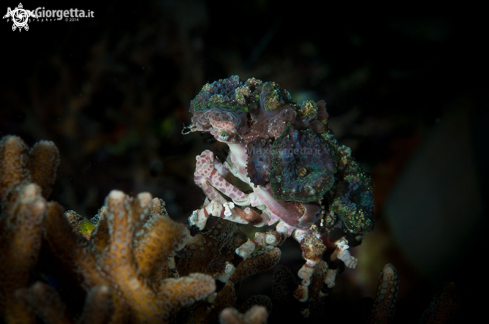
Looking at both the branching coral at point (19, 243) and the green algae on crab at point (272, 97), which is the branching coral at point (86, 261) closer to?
the branching coral at point (19, 243)

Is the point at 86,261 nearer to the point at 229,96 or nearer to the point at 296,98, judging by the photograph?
the point at 229,96

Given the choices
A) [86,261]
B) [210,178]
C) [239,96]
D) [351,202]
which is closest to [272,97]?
[239,96]

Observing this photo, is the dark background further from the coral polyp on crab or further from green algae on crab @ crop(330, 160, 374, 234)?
green algae on crab @ crop(330, 160, 374, 234)

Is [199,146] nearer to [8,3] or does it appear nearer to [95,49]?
[95,49]

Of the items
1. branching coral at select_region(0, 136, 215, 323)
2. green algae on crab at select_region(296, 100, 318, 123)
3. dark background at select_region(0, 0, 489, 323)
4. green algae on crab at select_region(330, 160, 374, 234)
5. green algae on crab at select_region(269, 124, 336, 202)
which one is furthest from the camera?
dark background at select_region(0, 0, 489, 323)

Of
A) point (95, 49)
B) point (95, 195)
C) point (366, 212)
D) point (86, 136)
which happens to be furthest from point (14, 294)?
point (95, 49)

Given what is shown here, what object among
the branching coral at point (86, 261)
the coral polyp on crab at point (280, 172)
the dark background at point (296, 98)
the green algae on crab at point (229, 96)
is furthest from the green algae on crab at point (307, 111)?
the dark background at point (296, 98)

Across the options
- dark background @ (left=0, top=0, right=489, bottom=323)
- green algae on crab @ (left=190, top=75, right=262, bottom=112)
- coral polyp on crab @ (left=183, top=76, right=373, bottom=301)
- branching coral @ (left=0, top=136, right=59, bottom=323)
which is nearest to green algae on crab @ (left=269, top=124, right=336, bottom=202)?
coral polyp on crab @ (left=183, top=76, right=373, bottom=301)
